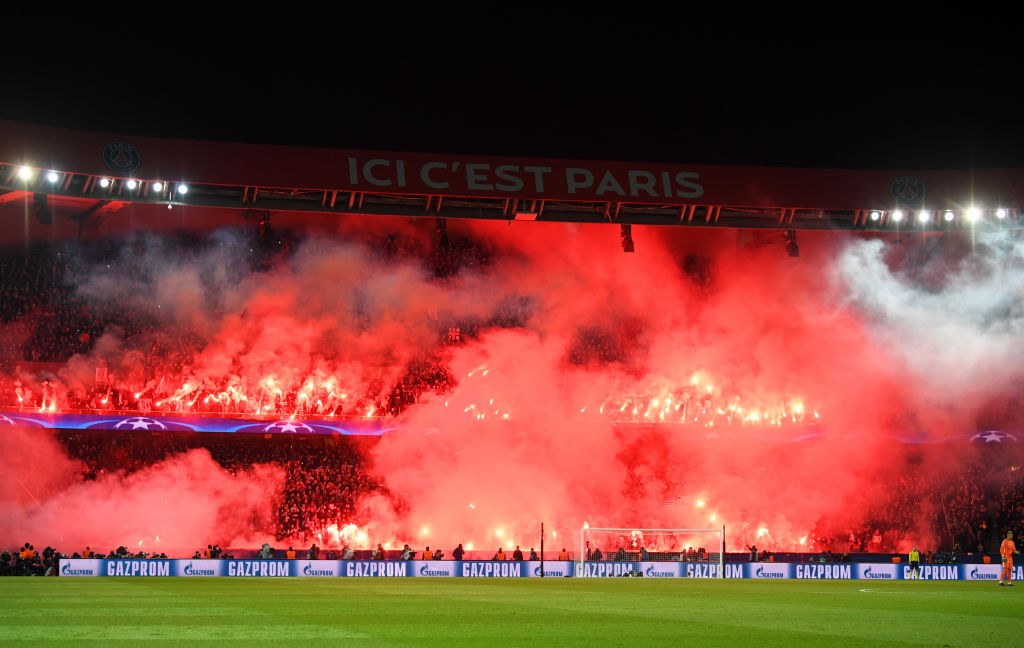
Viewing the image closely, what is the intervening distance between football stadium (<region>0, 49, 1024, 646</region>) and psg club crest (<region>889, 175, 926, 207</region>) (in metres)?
0.07

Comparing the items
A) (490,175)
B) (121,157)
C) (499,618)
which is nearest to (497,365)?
(490,175)

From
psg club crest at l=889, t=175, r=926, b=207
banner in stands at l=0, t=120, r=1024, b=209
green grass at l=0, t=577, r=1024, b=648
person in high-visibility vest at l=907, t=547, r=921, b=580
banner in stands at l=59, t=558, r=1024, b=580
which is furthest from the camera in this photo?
psg club crest at l=889, t=175, r=926, b=207

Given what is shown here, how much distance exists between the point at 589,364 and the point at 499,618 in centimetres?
2256

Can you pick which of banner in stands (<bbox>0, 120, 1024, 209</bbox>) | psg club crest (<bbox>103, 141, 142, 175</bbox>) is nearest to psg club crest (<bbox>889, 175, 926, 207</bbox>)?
banner in stands (<bbox>0, 120, 1024, 209</bbox>)

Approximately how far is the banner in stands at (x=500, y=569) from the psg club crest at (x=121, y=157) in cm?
988

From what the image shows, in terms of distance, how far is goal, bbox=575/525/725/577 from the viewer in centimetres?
2573

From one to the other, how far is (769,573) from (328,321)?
1521 cm

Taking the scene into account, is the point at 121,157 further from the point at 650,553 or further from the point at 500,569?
the point at 650,553

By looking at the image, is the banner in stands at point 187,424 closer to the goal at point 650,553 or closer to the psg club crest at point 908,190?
the goal at point 650,553

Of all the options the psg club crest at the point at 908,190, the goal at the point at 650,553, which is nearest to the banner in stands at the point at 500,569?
the goal at the point at 650,553

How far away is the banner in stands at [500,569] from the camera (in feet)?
80.1

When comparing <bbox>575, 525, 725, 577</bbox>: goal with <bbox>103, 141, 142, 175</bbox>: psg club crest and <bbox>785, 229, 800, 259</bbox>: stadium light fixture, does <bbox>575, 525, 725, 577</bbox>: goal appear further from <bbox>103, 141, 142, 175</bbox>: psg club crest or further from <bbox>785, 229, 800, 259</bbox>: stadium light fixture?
<bbox>103, 141, 142, 175</bbox>: psg club crest

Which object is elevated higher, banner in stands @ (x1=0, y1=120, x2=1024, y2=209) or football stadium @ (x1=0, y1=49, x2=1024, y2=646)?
banner in stands @ (x1=0, y1=120, x2=1024, y2=209)

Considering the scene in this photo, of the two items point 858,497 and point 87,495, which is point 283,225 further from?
point 858,497
